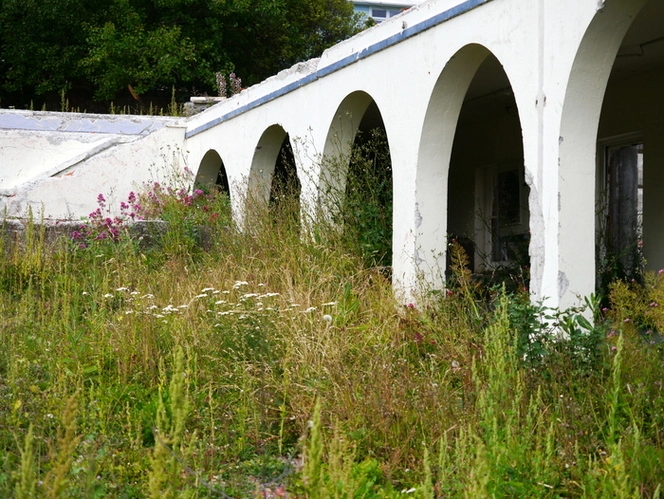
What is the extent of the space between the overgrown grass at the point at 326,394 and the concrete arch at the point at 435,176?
15.2 inches

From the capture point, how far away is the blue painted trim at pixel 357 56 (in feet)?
22.8

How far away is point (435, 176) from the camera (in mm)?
7547

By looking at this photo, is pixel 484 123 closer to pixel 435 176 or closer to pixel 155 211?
pixel 155 211

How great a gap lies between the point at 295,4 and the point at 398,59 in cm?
2079

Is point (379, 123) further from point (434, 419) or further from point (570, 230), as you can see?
point (434, 419)

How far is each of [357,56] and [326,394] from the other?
4531 millimetres

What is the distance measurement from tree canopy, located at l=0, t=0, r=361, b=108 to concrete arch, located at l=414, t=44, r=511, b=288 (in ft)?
52.7

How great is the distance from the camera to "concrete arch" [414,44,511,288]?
7383 mm

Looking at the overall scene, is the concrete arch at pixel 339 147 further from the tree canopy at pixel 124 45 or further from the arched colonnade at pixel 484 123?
the tree canopy at pixel 124 45

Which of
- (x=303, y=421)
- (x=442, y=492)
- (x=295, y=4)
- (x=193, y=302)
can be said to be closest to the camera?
(x=442, y=492)

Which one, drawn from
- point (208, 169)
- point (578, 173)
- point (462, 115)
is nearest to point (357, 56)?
point (578, 173)

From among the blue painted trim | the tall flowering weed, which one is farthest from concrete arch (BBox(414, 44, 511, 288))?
the tall flowering weed

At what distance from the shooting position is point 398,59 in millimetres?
7898

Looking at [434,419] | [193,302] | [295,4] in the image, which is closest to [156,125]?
[193,302]
